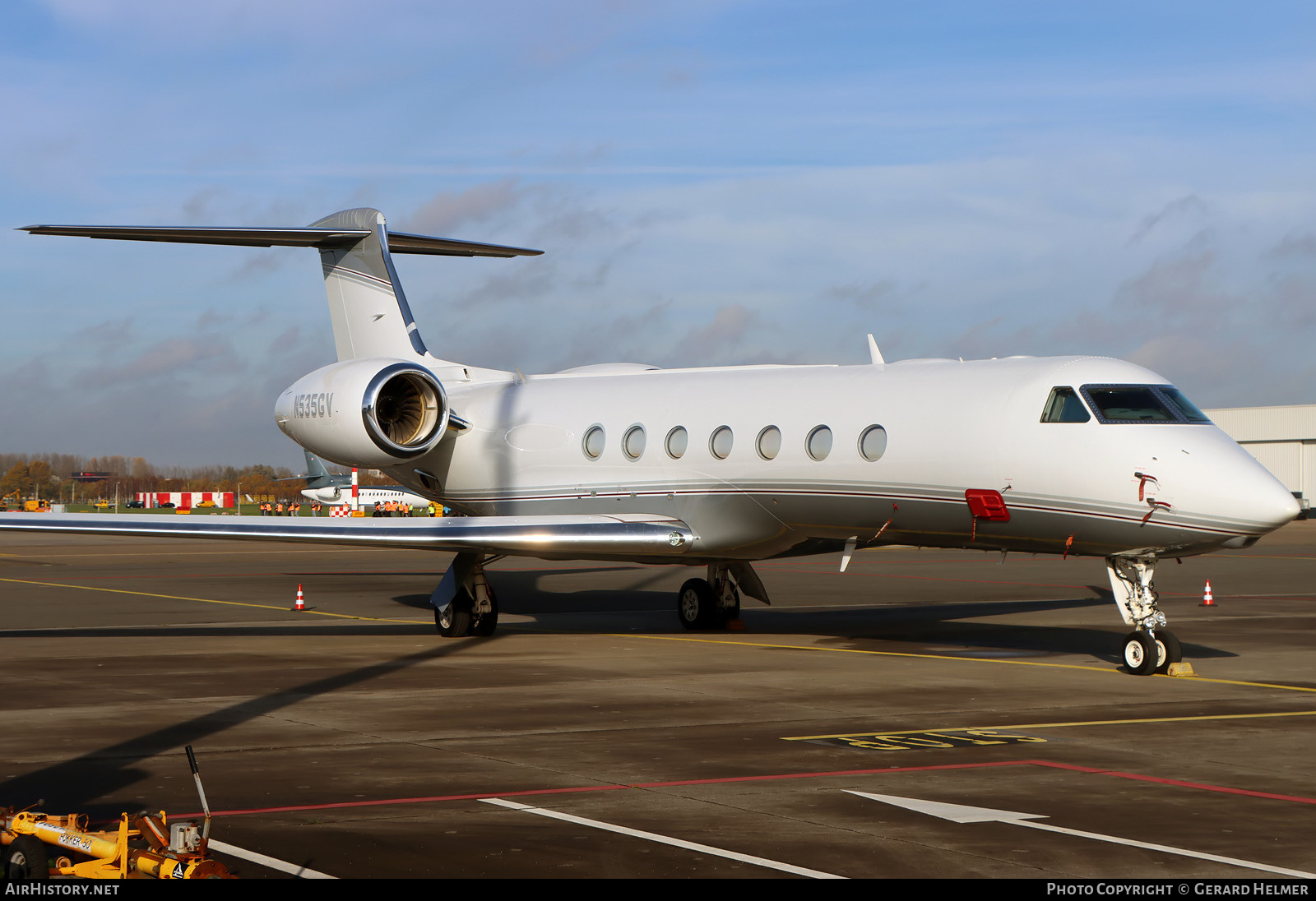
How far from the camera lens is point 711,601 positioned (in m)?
19.8

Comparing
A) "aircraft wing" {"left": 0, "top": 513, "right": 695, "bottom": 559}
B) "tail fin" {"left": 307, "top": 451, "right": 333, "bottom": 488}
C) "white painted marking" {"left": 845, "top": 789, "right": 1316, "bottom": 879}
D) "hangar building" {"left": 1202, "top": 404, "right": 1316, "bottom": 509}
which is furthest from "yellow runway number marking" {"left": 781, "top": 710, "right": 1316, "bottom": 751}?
"hangar building" {"left": 1202, "top": 404, "right": 1316, "bottom": 509}

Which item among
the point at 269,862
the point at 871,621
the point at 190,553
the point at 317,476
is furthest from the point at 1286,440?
the point at 269,862

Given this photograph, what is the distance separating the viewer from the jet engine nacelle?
1888 cm

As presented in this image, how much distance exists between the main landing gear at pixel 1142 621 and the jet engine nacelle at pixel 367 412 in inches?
375

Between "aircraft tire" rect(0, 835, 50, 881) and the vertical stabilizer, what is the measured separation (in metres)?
16.6

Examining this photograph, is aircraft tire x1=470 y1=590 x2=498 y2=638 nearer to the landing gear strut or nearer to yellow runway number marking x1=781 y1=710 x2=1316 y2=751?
the landing gear strut

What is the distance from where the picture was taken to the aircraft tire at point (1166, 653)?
46.0 feet

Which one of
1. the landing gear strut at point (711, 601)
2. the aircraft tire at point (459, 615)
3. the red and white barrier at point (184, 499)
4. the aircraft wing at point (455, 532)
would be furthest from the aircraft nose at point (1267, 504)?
the red and white barrier at point (184, 499)

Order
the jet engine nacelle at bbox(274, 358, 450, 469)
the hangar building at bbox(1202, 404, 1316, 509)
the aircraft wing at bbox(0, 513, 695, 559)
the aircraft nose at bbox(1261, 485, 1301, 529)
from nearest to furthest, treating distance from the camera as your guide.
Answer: the aircraft nose at bbox(1261, 485, 1301, 529)
the aircraft wing at bbox(0, 513, 695, 559)
the jet engine nacelle at bbox(274, 358, 450, 469)
the hangar building at bbox(1202, 404, 1316, 509)

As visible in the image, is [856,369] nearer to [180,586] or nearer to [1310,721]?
[1310,721]

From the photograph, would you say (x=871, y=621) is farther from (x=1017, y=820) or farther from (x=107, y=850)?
(x=107, y=850)

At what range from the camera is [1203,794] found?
27.7 feet

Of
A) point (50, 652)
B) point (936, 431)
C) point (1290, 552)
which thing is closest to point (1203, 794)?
point (936, 431)
